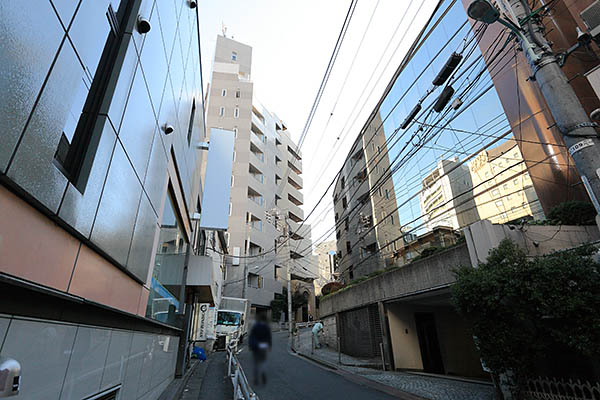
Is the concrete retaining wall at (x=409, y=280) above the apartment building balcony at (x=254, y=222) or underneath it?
underneath

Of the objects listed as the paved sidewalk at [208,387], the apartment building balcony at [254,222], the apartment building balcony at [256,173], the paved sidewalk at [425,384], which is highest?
the apartment building balcony at [256,173]

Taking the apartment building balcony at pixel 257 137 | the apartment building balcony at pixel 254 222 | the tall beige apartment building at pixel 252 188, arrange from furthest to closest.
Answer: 1. the apartment building balcony at pixel 257 137
2. the apartment building balcony at pixel 254 222
3. the tall beige apartment building at pixel 252 188

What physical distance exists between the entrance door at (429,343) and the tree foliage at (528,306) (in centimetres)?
746

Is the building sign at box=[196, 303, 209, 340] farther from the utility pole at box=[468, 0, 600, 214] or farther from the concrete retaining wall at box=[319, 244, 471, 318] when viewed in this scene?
the utility pole at box=[468, 0, 600, 214]

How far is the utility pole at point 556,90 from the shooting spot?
4836 millimetres

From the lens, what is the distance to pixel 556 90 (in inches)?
212

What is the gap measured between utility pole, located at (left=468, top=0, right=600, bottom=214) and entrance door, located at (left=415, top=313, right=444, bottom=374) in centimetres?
995

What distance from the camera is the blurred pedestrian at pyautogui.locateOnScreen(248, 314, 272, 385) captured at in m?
1.18

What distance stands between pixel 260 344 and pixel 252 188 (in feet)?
127

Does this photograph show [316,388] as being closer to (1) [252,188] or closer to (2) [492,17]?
(2) [492,17]

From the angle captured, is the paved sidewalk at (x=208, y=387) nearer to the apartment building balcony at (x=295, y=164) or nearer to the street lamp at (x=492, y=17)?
the street lamp at (x=492, y=17)

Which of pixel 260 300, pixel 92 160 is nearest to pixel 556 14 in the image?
pixel 92 160

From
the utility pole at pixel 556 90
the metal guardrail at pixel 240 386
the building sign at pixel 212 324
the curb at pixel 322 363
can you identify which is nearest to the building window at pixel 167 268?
the metal guardrail at pixel 240 386

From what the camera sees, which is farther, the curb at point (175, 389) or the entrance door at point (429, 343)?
the entrance door at point (429, 343)
